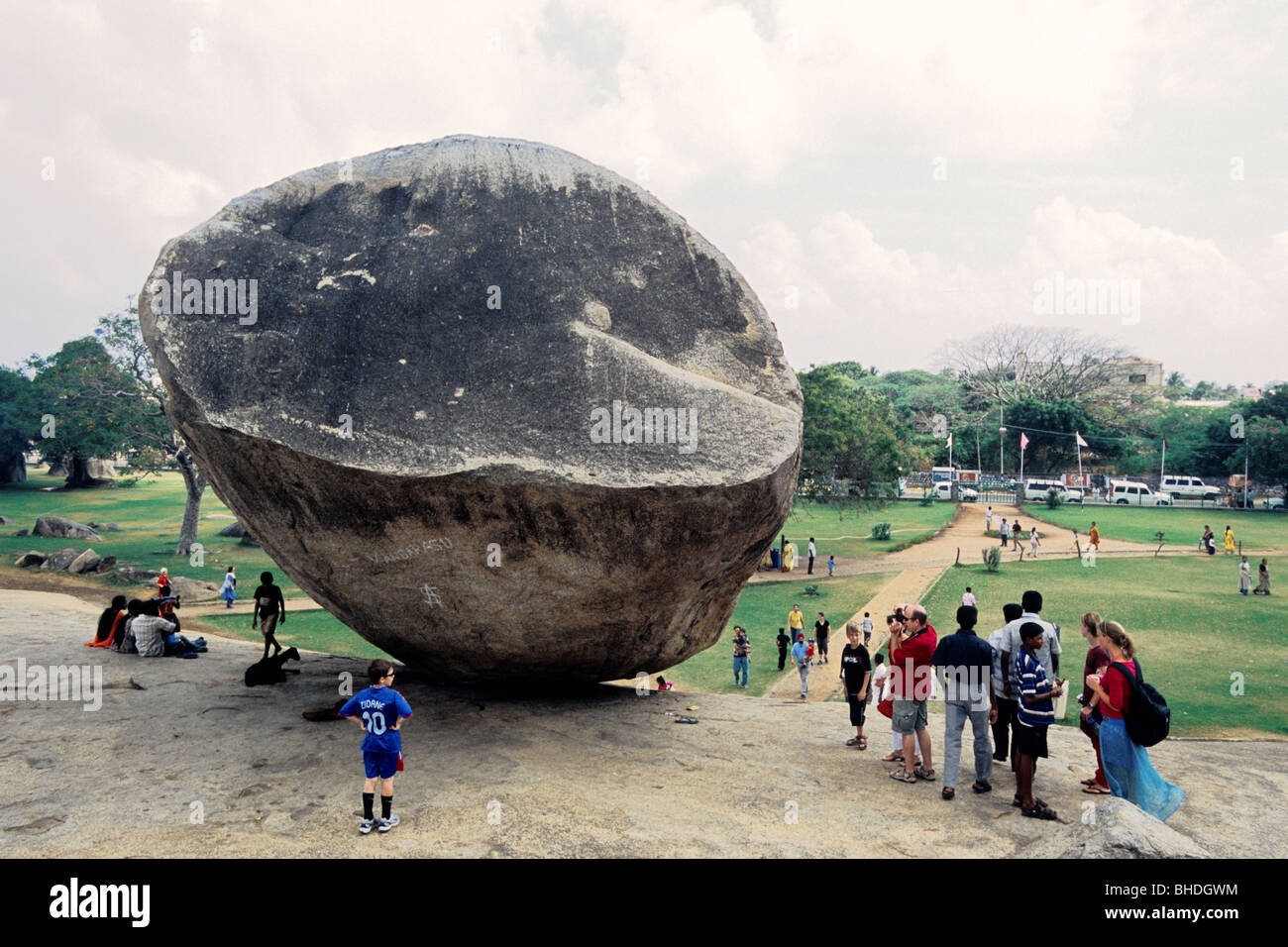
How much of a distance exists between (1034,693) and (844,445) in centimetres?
2609

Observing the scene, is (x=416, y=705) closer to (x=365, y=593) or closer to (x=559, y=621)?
(x=365, y=593)

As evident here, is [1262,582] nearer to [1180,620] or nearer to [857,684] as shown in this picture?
[1180,620]

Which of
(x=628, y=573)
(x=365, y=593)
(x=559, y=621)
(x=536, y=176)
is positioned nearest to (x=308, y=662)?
(x=365, y=593)

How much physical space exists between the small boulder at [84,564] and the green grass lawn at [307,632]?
21.8 feet

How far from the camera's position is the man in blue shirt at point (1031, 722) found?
646 centimetres

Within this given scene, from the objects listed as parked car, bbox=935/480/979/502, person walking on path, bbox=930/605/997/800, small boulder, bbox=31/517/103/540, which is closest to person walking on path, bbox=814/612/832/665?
person walking on path, bbox=930/605/997/800

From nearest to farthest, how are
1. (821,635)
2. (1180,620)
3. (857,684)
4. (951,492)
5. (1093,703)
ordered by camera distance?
1. (1093,703)
2. (857,684)
3. (821,635)
4. (1180,620)
5. (951,492)

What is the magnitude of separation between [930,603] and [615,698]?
1507 cm

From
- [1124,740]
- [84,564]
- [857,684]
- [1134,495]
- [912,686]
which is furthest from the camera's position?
[1134,495]

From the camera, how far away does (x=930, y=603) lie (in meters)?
22.4

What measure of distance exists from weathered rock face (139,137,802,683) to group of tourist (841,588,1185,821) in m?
1.71

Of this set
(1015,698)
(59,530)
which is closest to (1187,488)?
(1015,698)

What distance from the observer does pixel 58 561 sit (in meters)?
24.6

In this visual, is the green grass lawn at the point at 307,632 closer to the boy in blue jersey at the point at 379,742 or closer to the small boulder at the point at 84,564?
the small boulder at the point at 84,564
